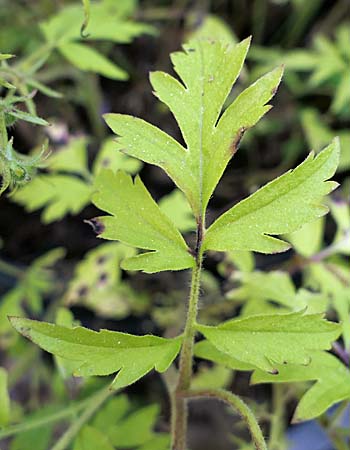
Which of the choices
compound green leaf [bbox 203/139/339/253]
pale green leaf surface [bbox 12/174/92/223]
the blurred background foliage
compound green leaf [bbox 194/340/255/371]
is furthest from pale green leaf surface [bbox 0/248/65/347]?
compound green leaf [bbox 203/139/339/253]

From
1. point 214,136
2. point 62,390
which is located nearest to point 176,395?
point 214,136

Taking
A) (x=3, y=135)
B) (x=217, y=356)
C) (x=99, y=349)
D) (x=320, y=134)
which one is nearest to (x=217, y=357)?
(x=217, y=356)

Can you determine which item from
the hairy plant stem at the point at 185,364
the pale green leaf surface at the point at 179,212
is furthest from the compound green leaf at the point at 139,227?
the pale green leaf surface at the point at 179,212

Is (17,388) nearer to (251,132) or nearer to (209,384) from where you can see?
(209,384)

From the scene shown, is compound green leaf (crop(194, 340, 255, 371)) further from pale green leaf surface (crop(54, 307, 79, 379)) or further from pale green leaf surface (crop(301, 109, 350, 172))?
pale green leaf surface (crop(301, 109, 350, 172))

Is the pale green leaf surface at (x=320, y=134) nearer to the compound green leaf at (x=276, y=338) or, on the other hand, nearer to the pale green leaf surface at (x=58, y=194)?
the pale green leaf surface at (x=58, y=194)

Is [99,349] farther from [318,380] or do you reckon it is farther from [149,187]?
[149,187]

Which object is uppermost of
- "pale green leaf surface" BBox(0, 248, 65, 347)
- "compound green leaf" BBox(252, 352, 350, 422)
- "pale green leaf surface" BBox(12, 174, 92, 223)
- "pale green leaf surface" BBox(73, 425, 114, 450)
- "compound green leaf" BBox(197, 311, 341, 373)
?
"compound green leaf" BBox(197, 311, 341, 373)
